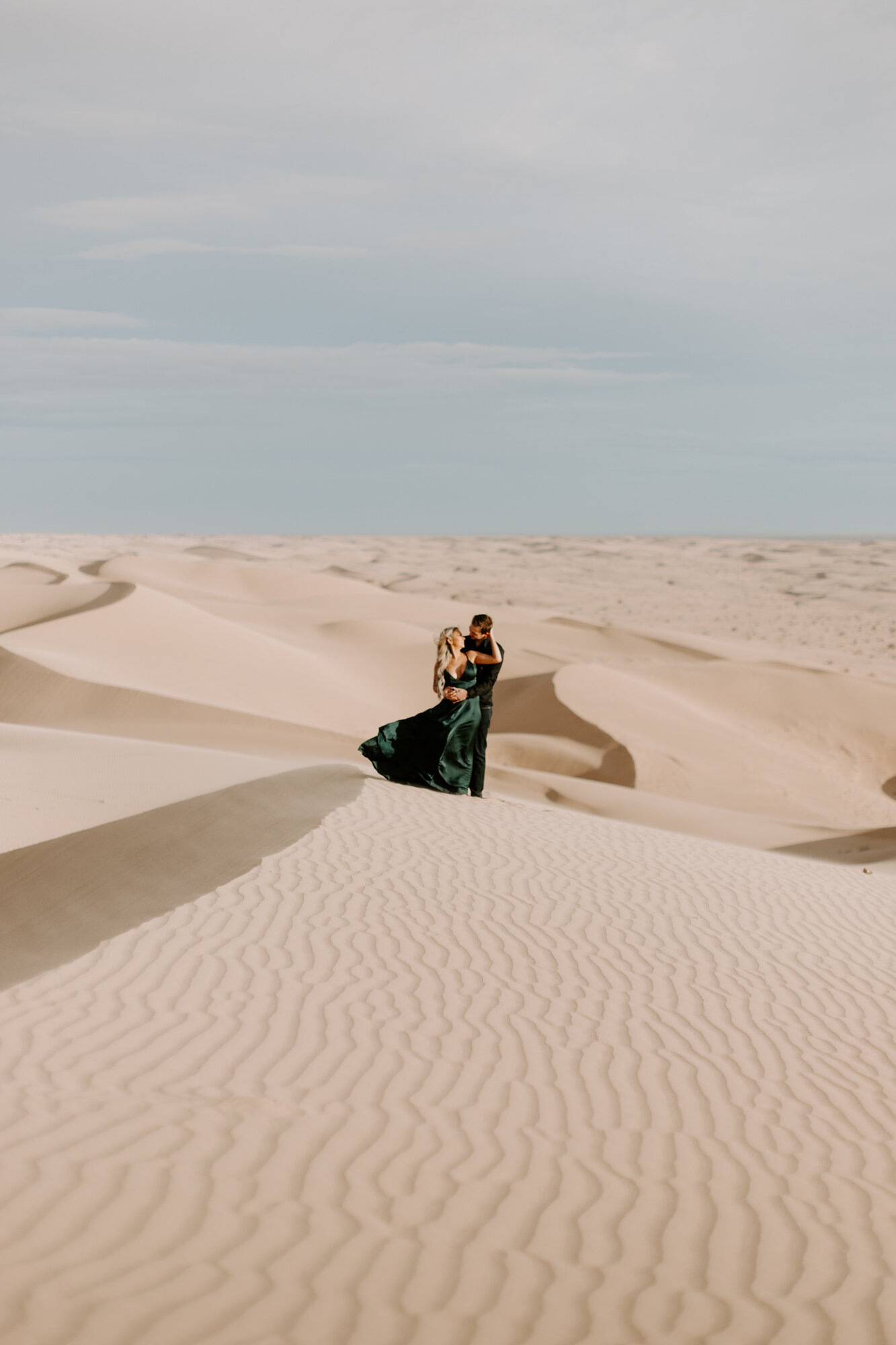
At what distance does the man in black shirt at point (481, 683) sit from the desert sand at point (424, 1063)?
27.7 inches

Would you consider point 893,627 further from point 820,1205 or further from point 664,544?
point 664,544

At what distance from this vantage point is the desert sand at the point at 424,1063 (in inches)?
142

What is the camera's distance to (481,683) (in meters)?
11.0

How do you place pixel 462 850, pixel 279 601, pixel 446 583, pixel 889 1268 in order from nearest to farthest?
1. pixel 889 1268
2. pixel 462 850
3. pixel 279 601
4. pixel 446 583

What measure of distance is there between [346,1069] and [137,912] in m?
2.93

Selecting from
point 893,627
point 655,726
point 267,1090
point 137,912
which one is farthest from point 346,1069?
point 893,627

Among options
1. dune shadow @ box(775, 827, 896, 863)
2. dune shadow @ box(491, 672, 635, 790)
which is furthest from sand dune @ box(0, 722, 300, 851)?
dune shadow @ box(491, 672, 635, 790)

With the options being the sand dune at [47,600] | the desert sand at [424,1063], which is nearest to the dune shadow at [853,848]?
the desert sand at [424,1063]

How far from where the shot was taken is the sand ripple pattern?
356cm

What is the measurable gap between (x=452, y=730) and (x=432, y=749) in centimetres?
37

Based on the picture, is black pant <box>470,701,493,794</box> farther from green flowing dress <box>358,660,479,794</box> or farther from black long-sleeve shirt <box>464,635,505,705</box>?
black long-sleeve shirt <box>464,635,505,705</box>

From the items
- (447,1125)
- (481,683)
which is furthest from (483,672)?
(447,1125)

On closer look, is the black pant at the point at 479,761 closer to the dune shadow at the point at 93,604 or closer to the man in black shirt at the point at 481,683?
the man in black shirt at the point at 481,683

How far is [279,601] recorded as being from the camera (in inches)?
1474
